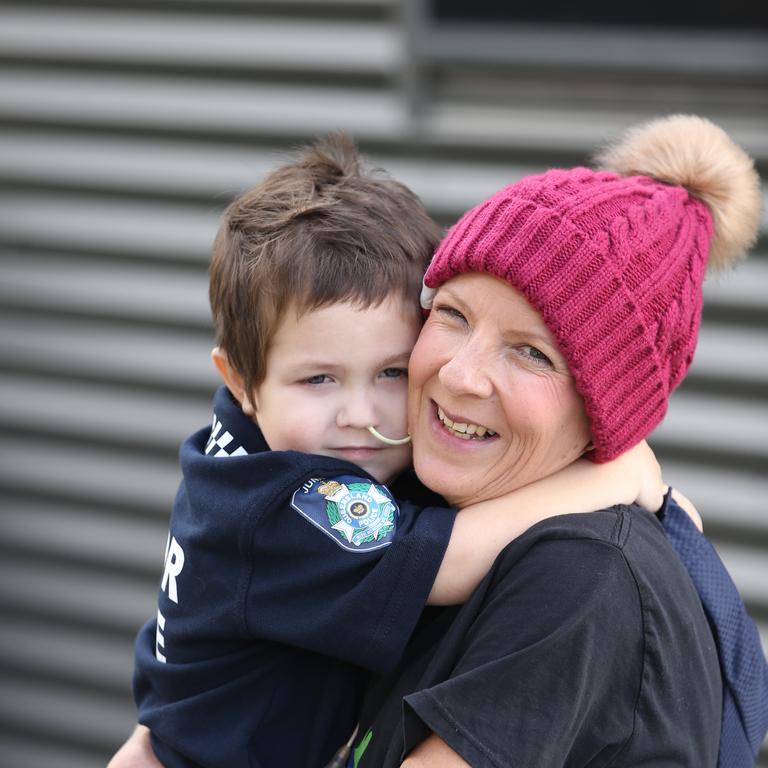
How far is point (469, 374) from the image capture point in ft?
5.28

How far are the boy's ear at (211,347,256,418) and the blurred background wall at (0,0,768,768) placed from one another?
5.34ft

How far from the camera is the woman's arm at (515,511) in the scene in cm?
165

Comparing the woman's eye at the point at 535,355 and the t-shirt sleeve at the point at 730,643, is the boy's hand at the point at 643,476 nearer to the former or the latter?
the t-shirt sleeve at the point at 730,643

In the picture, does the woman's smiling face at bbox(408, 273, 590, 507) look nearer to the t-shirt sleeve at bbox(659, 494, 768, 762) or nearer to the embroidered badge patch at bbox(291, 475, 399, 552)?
the embroidered badge patch at bbox(291, 475, 399, 552)

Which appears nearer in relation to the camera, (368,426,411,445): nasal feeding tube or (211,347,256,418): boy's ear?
(368,426,411,445): nasal feeding tube

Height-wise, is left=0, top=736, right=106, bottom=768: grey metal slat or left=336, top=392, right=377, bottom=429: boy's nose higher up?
left=336, top=392, right=377, bottom=429: boy's nose

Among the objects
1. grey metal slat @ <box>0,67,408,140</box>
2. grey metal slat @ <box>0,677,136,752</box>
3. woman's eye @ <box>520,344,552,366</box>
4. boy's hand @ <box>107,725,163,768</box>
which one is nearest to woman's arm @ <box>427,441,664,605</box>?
woman's eye @ <box>520,344,552,366</box>

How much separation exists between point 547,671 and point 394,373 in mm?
660

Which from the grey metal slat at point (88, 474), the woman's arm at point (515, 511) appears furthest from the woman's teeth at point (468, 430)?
the grey metal slat at point (88, 474)

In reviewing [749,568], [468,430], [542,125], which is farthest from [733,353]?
[468,430]

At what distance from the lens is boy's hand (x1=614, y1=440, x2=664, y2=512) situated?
5.82ft

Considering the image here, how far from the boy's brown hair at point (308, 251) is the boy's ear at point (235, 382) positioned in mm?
26

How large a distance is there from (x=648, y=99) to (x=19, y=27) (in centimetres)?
228

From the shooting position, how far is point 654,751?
5.10ft
